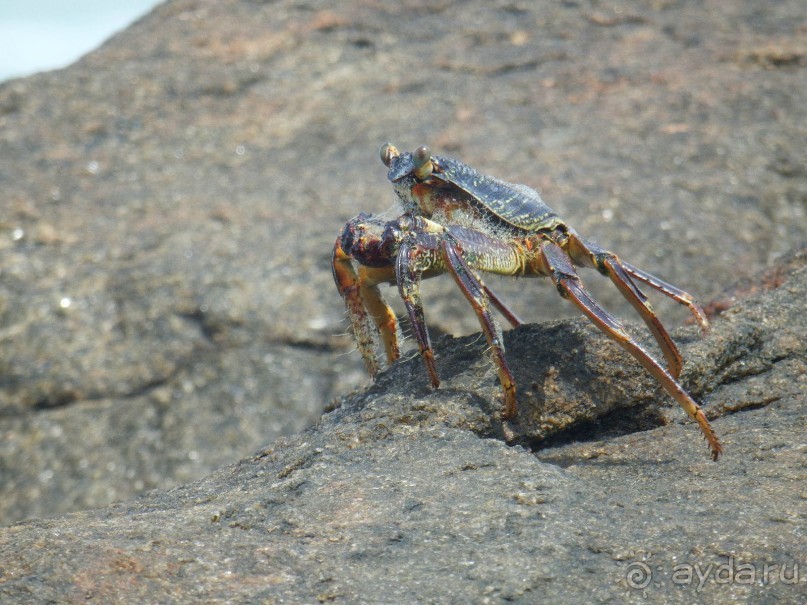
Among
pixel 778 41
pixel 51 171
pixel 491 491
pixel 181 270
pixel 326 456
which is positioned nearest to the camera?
pixel 491 491

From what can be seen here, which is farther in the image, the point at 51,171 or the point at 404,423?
the point at 51,171

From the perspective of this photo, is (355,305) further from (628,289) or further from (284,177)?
(284,177)

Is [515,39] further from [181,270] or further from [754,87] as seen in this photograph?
[181,270]

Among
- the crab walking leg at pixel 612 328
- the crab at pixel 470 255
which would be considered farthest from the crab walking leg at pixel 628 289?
the crab walking leg at pixel 612 328

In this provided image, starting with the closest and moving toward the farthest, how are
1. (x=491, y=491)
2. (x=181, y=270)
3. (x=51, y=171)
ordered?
(x=491, y=491), (x=181, y=270), (x=51, y=171)

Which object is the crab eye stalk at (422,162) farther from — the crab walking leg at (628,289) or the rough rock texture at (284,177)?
the rough rock texture at (284,177)

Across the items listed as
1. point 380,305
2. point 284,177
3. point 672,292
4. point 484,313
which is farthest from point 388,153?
point 284,177

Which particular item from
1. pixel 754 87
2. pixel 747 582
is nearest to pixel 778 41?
pixel 754 87
